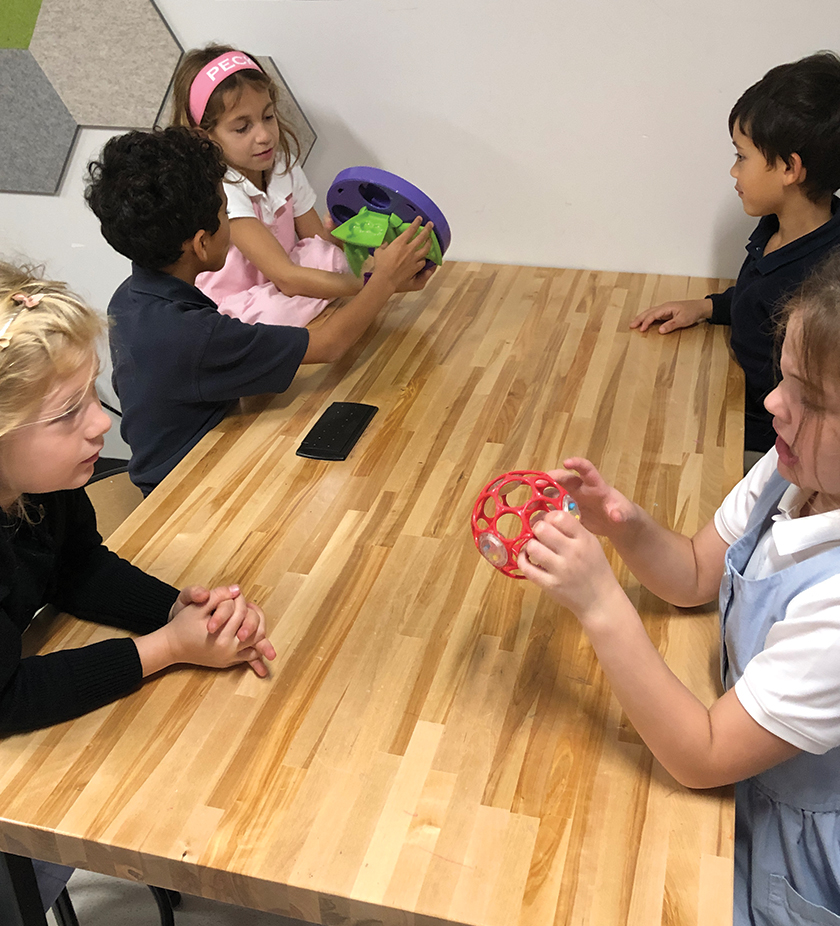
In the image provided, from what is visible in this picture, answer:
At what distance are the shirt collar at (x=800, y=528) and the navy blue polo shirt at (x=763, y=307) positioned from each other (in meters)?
0.60

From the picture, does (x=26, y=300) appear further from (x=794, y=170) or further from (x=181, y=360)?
(x=794, y=170)

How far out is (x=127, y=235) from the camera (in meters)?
1.29

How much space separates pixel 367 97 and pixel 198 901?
62.4 inches

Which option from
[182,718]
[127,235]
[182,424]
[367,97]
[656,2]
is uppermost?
[656,2]

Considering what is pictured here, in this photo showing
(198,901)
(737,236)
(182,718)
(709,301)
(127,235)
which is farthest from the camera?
(737,236)

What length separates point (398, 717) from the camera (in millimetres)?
809

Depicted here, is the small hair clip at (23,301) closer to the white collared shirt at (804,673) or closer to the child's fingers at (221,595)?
the child's fingers at (221,595)

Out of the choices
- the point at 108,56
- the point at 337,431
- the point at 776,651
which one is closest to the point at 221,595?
the point at 337,431

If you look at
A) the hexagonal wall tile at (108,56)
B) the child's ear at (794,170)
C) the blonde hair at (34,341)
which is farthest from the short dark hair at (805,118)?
the hexagonal wall tile at (108,56)

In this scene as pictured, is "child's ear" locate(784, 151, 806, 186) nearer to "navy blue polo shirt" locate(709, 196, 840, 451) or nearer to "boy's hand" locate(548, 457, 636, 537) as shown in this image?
"navy blue polo shirt" locate(709, 196, 840, 451)

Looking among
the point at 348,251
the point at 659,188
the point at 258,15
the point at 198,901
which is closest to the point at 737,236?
the point at 659,188

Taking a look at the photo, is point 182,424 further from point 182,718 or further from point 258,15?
point 258,15

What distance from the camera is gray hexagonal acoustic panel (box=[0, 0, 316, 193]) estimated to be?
1.90m

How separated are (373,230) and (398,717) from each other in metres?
1.00
